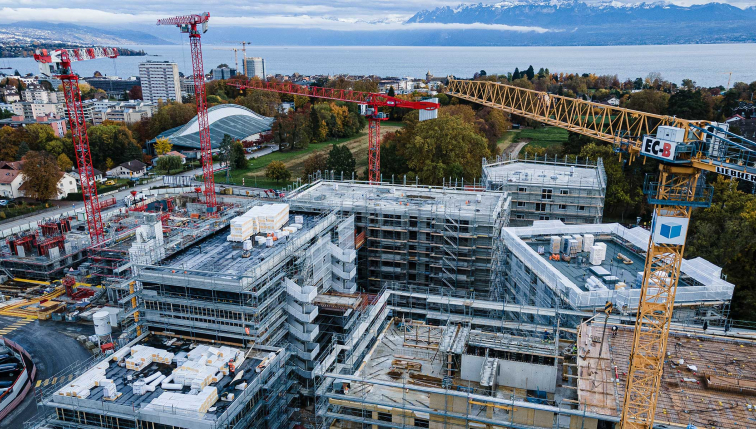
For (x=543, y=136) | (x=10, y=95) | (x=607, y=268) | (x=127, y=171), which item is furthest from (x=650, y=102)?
(x=10, y=95)

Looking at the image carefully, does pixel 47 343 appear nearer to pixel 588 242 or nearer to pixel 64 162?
pixel 588 242

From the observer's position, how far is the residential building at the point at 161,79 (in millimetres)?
170250

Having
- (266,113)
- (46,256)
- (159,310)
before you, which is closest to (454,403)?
(159,310)

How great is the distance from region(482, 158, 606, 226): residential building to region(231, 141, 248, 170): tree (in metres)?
52.6

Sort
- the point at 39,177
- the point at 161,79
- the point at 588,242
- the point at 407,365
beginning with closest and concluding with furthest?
1. the point at 407,365
2. the point at 588,242
3. the point at 39,177
4. the point at 161,79

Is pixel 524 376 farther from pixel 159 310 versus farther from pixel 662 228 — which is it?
pixel 159 310

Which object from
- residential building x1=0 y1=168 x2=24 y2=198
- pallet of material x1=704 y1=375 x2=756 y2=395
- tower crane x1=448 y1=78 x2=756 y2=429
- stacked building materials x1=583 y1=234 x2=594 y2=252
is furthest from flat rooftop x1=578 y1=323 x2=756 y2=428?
residential building x1=0 y1=168 x2=24 y2=198

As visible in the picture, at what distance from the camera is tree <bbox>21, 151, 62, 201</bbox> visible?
6875 centimetres

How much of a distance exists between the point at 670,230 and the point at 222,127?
318ft

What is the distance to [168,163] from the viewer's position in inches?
3415

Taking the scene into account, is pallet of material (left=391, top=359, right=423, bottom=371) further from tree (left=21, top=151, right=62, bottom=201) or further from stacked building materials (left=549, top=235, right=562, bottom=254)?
tree (left=21, top=151, right=62, bottom=201)

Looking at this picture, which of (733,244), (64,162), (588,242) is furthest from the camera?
(64,162)

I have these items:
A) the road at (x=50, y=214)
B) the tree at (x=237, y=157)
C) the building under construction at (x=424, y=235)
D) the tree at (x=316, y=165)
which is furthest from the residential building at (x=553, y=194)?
the tree at (x=237, y=157)

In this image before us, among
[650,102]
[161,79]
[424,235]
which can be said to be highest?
[161,79]
